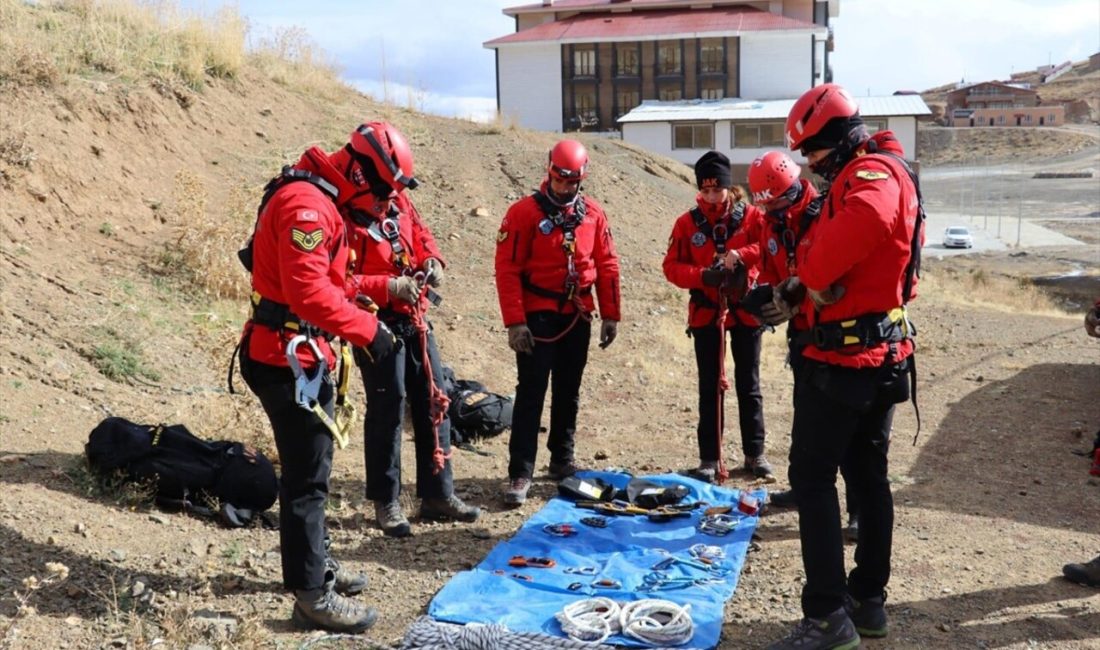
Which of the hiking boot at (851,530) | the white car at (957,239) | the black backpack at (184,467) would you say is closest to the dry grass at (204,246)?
the black backpack at (184,467)

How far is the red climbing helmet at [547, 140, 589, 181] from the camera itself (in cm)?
617

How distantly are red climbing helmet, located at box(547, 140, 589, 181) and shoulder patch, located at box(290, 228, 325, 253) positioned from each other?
2395 mm

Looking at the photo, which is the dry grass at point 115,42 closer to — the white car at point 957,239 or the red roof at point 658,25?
the white car at point 957,239

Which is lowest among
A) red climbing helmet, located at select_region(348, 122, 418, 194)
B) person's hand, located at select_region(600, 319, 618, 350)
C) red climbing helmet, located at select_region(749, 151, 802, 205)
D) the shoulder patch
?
person's hand, located at select_region(600, 319, 618, 350)

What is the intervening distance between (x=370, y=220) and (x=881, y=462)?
8.91 ft

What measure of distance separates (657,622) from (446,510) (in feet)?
6.44

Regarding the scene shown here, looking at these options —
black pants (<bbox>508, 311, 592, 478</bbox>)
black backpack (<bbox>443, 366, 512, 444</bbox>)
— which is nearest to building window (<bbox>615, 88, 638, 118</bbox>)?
black backpack (<bbox>443, 366, 512, 444</bbox>)

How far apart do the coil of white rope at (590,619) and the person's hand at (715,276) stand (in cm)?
237

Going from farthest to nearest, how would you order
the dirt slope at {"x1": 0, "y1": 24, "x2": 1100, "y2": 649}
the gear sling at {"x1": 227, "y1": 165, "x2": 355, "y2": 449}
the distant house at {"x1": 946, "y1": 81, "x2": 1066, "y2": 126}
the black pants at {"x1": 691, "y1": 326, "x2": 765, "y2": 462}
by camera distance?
the distant house at {"x1": 946, "y1": 81, "x2": 1066, "y2": 126}, the black pants at {"x1": 691, "y1": 326, "x2": 765, "y2": 462}, the dirt slope at {"x1": 0, "y1": 24, "x2": 1100, "y2": 649}, the gear sling at {"x1": 227, "y1": 165, "x2": 355, "y2": 449}

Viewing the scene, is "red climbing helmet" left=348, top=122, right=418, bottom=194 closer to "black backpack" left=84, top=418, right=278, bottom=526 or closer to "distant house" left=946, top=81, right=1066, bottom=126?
"black backpack" left=84, top=418, right=278, bottom=526

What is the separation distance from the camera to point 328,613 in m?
4.43

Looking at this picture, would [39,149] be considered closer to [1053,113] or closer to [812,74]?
[812,74]

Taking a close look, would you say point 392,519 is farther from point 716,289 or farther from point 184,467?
point 716,289

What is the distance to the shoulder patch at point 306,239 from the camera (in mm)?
4039
